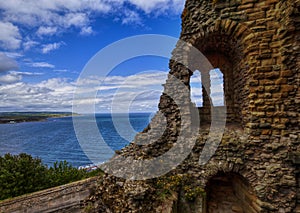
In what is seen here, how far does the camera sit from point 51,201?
881cm

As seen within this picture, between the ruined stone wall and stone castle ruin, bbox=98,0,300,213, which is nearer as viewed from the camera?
stone castle ruin, bbox=98,0,300,213

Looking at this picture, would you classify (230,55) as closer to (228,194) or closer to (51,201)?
(228,194)

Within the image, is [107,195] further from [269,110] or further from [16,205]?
[16,205]

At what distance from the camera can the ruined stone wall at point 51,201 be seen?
27.5 feet

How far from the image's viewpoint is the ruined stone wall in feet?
27.5

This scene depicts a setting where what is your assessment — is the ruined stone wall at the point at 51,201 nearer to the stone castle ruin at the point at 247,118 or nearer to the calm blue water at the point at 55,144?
the stone castle ruin at the point at 247,118

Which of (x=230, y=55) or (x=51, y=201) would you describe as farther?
(x=51, y=201)

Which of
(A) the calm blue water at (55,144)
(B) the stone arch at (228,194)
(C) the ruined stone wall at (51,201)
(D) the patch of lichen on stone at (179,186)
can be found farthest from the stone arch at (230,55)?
(C) the ruined stone wall at (51,201)

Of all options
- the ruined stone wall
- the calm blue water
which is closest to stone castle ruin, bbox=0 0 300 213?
the calm blue water

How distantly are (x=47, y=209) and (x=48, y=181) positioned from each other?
4.81m

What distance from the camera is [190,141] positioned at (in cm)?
561

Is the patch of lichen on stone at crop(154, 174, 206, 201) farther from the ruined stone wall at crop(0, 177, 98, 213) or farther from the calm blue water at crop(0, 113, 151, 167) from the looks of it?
the ruined stone wall at crop(0, 177, 98, 213)

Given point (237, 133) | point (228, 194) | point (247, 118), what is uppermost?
point (247, 118)

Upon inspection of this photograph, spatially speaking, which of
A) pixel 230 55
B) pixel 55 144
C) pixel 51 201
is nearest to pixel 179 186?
pixel 230 55
